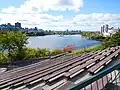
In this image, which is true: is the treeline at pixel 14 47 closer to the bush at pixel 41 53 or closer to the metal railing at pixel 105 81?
the bush at pixel 41 53

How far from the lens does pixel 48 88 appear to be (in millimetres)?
7207

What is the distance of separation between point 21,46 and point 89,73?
39.0 meters

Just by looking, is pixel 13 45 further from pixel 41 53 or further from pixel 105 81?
pixel 105 81

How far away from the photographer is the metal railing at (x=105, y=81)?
273 centimetres

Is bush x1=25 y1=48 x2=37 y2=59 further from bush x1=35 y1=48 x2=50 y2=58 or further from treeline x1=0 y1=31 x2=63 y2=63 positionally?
bush x1=35 y1=48 x2=50 y2=58

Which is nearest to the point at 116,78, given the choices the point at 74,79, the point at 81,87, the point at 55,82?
the point at 81,87

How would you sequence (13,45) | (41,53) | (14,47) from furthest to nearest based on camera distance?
(41,53) → (14,47) → (13,45)

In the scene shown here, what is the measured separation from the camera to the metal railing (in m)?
2.73

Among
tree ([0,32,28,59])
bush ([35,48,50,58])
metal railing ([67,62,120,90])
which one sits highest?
metal railing ([67,62,120,90])

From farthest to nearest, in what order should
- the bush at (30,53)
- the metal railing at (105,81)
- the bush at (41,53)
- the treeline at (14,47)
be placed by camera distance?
the bush at (41,53) < the bush at (30,53) < the treeline at (14,47) < the metal railing at (105,81)

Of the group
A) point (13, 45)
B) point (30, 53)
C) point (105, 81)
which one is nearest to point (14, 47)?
point (13, 45)

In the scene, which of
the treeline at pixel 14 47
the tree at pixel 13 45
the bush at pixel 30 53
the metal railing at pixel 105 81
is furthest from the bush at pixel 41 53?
the metal railing at pixel 105 81

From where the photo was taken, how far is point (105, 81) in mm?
4242

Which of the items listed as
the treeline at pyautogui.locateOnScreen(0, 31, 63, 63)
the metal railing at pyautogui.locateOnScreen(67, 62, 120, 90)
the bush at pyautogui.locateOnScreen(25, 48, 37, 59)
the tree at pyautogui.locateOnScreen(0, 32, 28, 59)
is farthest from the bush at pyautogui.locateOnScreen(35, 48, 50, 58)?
the metal railing at pyautogui.locateOnScreen(67, 62, 120, 90)
